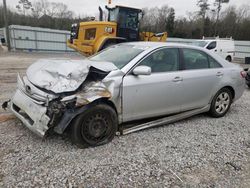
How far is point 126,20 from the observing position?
11.4m

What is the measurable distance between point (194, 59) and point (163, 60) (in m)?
0.78

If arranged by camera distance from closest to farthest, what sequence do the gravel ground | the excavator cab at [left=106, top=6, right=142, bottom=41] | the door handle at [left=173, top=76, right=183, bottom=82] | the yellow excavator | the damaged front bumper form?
1. the gravel ground
2. the damaged front bumper
3. the door handle at [left=173, top=76, right=183, bottom=82]
4. the yellow excavator
5. the excavator cab at [left=106, top=6, right=142, bottom=41]

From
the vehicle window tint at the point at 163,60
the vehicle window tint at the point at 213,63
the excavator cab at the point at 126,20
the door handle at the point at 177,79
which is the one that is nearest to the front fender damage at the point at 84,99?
the vehicle window tint at the point at 163,60

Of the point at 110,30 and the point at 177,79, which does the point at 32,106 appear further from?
the point at 110,30

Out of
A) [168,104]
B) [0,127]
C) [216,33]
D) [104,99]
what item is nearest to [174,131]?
[168,104]

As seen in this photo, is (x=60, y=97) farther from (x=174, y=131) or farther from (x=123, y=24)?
(x=123, y=24)

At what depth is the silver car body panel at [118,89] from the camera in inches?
120

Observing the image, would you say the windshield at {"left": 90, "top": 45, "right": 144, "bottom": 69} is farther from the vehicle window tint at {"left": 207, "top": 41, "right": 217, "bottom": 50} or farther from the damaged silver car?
the vehicle window tint at {"left": 207, "top": 41, "right": 217, "bottom": 50}

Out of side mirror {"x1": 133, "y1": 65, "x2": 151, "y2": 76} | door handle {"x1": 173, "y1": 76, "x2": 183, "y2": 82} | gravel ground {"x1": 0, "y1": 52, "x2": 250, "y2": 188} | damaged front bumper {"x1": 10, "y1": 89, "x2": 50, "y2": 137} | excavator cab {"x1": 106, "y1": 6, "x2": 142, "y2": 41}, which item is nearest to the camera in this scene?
gravel ground {"x1": 0, "y1": 52, "x2": 250, "y2": 188}

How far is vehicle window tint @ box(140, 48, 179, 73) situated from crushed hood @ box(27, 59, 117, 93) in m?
0.67

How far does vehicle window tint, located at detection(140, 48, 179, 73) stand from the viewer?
3.78 m

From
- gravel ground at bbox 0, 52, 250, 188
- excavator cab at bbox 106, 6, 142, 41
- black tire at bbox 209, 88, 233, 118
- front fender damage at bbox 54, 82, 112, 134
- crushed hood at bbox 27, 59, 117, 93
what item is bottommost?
gravel ground at bbox 0, 52, 250, 188

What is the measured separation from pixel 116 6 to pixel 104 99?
29.7 feet

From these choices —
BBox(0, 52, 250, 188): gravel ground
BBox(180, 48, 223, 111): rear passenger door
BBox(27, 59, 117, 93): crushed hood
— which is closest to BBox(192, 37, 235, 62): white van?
BBox(180, 48, 223, 111): rear passenger door
